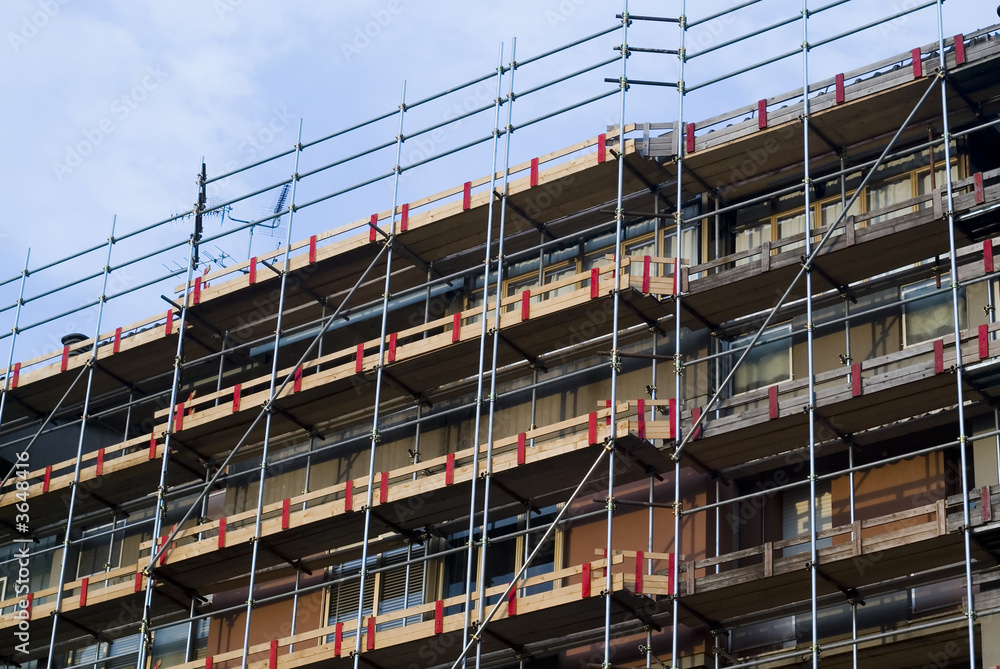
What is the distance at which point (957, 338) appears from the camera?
92.9 feet

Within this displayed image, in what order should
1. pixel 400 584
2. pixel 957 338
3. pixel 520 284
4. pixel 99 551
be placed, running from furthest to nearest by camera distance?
1. pixel 99 551
2. pixel 520 284
3. pixel 400 584
4. pixel 957 338

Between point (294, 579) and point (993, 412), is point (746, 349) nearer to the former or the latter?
point (993, 412)

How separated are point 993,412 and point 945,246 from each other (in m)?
3.04

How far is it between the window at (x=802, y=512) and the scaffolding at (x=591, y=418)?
Result: 3.4 inches

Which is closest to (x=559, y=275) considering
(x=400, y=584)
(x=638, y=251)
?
(x=638, y=251)

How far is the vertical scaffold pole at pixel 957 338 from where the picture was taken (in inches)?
1044

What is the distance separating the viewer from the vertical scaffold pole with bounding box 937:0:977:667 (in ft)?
87.0

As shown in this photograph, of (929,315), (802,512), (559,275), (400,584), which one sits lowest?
→ (802,512)

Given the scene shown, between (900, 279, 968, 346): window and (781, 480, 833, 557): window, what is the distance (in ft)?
9.65

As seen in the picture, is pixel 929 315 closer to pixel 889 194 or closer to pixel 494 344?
pixel 889 194

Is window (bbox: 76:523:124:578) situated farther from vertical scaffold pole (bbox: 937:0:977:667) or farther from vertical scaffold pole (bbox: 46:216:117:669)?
vertical scaffold pole (bbox: 937:0:977:667)

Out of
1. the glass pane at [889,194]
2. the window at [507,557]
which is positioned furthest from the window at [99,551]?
the glass pane at [889,194]

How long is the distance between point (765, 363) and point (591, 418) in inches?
143

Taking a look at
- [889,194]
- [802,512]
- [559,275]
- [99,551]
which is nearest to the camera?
[802,512]
